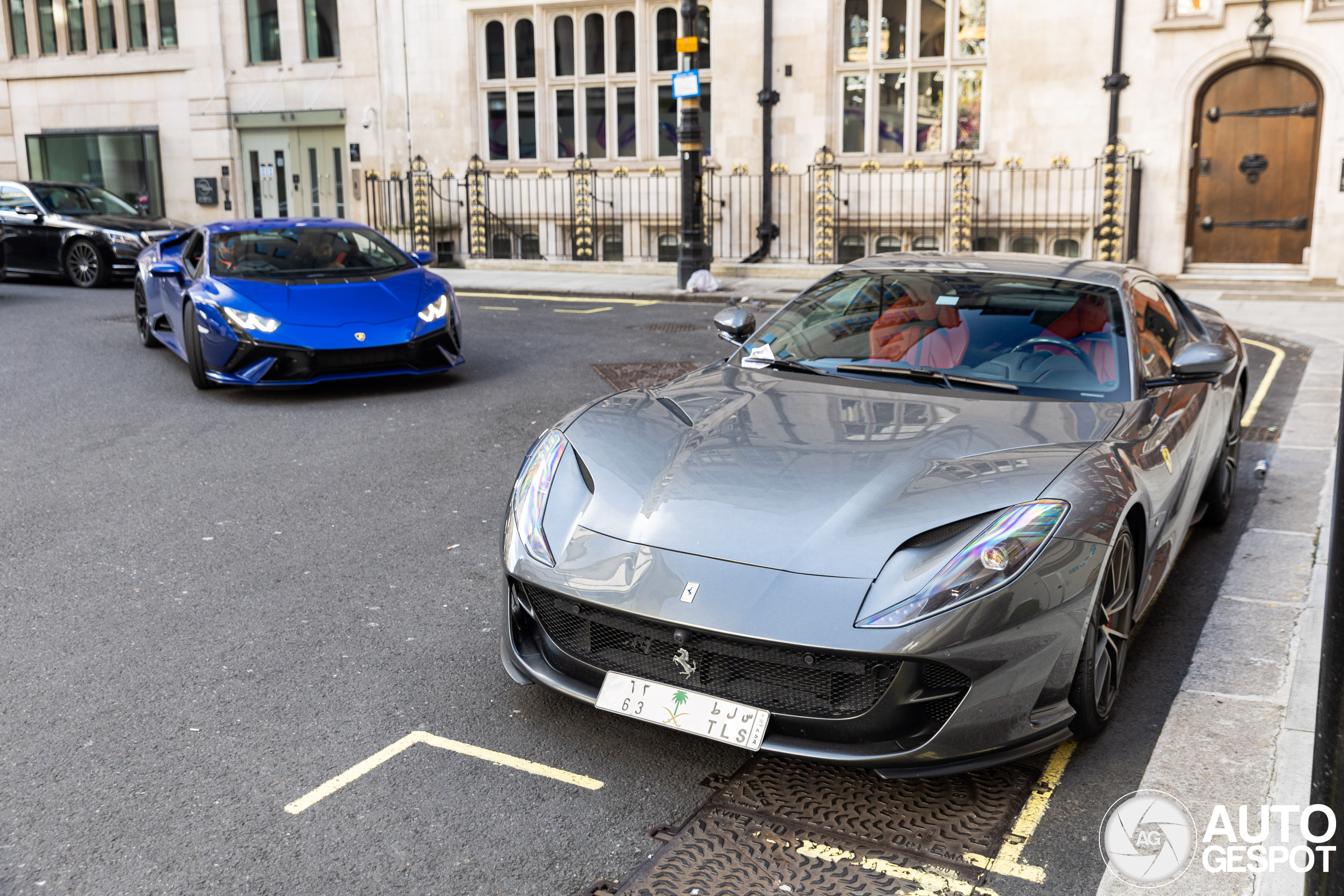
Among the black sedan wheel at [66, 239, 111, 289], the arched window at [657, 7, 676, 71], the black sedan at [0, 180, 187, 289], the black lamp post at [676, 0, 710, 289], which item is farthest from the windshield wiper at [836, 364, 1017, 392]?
the arched window at [657, 7, 676, 71]

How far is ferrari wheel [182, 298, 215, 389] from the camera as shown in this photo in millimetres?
8688

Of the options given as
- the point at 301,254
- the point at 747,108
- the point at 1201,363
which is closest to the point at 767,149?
the point at 747,108

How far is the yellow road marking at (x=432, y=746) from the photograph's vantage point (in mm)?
3197

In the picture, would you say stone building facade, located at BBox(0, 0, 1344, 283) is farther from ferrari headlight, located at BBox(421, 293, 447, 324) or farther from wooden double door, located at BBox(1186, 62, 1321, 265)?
ferrari headlight, located at BBox(421, 293, 447, 324)

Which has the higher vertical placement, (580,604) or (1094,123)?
(1094,123)

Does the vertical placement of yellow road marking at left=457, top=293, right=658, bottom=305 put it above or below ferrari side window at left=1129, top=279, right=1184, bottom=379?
below

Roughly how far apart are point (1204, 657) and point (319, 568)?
3468 millimetres

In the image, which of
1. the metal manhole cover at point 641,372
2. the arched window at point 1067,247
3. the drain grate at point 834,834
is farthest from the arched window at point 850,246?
the drain grate at point 834,834

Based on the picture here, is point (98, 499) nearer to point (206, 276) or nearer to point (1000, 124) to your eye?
point (206, 276)

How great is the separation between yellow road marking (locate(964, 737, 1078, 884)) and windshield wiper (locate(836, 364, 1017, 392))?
134cm

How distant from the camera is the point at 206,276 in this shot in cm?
903

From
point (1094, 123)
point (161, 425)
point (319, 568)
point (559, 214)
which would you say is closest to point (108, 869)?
point (319, 568)

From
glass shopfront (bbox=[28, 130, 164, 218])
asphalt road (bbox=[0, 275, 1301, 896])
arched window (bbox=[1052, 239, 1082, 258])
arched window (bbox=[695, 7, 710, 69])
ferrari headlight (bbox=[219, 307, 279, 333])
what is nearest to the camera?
asphalt road (bbox=[0, 275, 1301, 896])

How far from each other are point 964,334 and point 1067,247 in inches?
576
